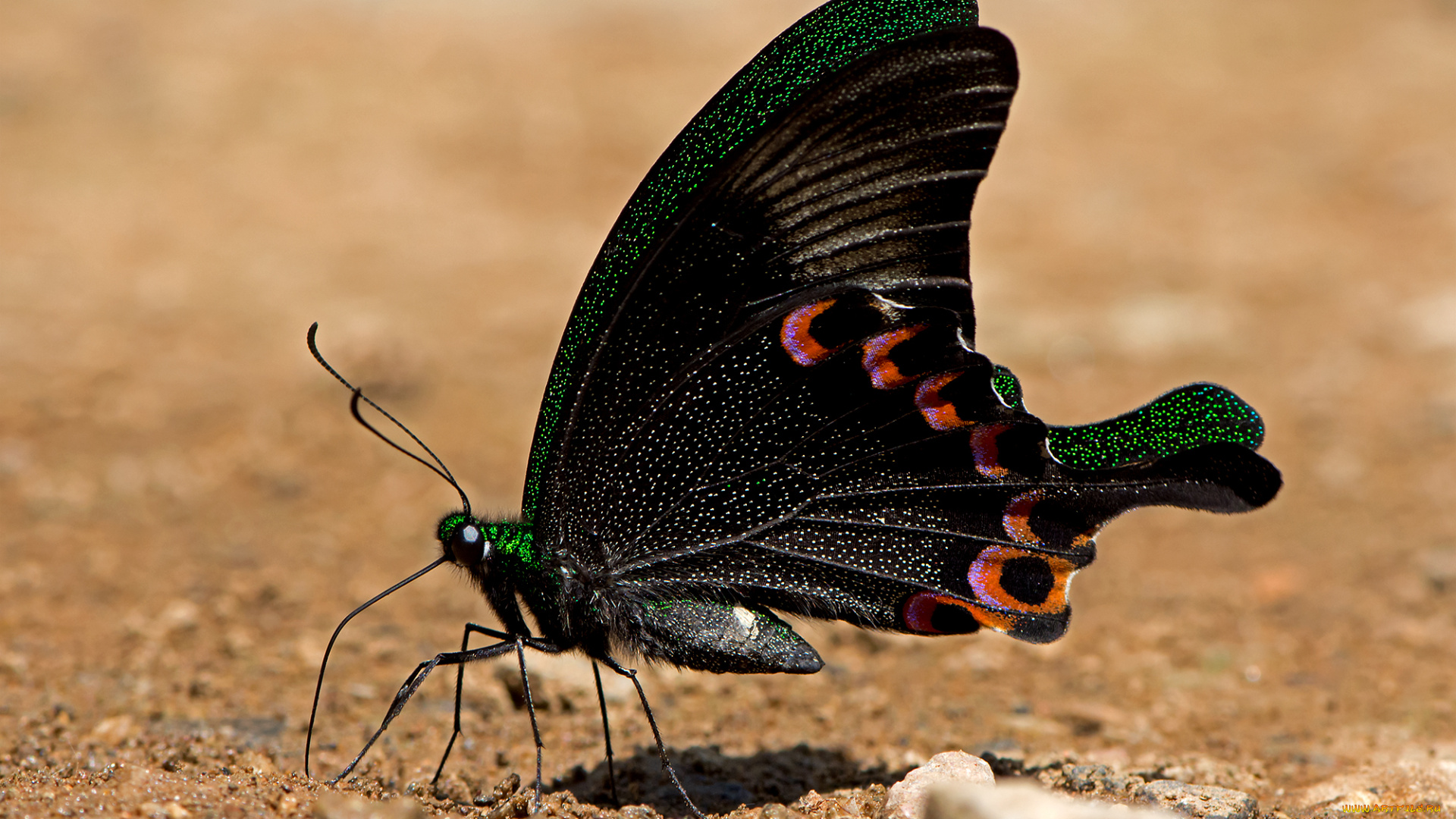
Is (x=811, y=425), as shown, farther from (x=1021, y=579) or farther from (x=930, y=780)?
(x=930, y=780)

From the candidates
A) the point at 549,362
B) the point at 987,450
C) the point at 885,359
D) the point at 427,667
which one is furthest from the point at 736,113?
the point at 549,362

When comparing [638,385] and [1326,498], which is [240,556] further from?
[1326,498]

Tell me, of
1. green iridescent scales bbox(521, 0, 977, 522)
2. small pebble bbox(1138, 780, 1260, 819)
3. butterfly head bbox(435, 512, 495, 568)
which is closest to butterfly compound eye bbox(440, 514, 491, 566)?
butterfly head bbox(435, 512, 495, 568)

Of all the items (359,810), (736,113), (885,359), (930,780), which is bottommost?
(930,780)

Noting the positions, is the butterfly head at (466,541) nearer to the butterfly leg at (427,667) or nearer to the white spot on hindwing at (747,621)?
the butterfly leg at (427,667)

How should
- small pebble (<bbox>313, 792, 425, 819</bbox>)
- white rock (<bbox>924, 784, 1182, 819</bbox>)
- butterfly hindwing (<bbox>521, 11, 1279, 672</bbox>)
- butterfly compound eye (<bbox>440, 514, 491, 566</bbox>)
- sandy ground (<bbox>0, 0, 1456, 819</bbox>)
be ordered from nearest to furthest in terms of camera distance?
white rock (<bbox>924, 784, 1182, 819</bbox>), small pebble (<bbox>313, 792, 425, 819</bbox>), butterfly hindwing (<bbox>521, 11, 1279, 672</bbox>), butterfly compound eye (<bbox>440, 514, 491, 566</bbox>), sandy ground (<bbox>0, 0, 1456, 819</bbox>)

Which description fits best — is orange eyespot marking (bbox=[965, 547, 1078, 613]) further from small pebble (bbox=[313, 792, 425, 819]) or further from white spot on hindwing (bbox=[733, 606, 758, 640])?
small pebble (bbox=[313, 792, 425, 819])

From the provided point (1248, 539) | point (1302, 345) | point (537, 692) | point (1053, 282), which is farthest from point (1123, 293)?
point (537, 692)
